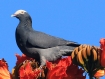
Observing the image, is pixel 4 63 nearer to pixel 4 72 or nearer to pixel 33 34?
pixel 4 72

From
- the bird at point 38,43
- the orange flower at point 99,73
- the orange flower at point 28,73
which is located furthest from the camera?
the bird at point 38,43

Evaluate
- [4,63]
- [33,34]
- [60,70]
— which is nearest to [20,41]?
[33,34]

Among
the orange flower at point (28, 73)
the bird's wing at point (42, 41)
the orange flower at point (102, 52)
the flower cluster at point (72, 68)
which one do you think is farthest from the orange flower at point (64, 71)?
the bird's wing at point (42, 41)

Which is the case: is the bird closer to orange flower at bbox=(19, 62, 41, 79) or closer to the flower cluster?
the flower cluster

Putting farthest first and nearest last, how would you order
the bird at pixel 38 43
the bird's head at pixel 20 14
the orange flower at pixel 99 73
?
1. the bird's head at pixel 20 14
2. the bird at pixel 38 43
3. the orange flower at pixel 99 73

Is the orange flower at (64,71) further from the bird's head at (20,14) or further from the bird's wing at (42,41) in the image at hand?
the bird's head at (20,14)

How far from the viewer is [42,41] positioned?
16.1 ft

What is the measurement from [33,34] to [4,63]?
44.4 inches

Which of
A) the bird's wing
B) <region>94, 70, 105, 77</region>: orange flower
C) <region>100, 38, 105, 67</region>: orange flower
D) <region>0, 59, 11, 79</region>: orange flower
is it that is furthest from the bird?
<region>100, 38, 105, 67</region>: orange flower

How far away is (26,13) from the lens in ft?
16.7

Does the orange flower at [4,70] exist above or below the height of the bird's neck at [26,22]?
below

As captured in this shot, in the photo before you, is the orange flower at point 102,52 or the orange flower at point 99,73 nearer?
the orange flower at point 102,52

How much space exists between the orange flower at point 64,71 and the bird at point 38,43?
2.43 feet

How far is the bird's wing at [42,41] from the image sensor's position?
4789 millimetres
